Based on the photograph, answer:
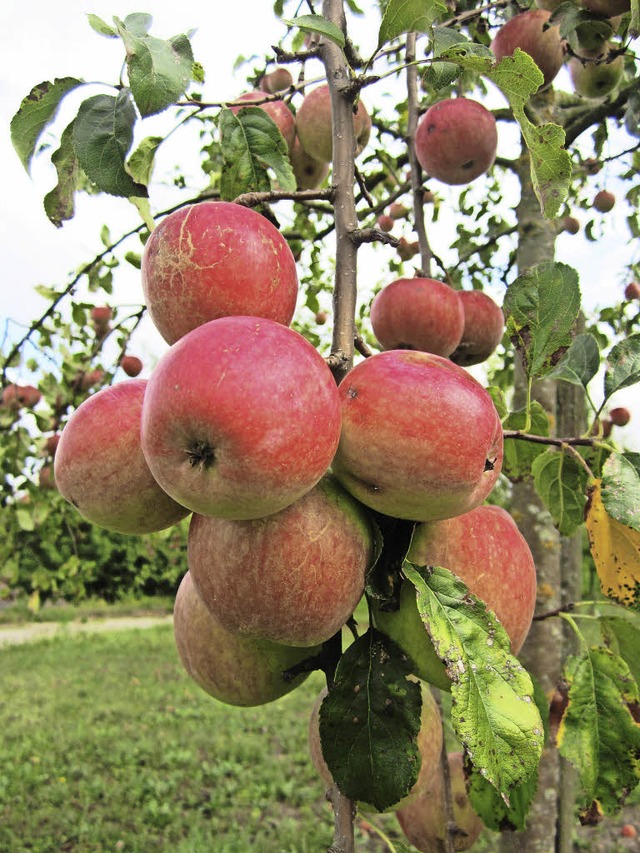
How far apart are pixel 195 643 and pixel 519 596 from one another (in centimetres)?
47

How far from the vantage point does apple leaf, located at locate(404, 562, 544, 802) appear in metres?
0.69

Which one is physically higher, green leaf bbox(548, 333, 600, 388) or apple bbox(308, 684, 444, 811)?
green leaf bbox(548, 333, 600, 388)

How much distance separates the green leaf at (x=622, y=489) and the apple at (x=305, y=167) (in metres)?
1.31

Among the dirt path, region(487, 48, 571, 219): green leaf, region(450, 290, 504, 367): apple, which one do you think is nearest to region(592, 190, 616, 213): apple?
region(450, 290, 504, 367): apple

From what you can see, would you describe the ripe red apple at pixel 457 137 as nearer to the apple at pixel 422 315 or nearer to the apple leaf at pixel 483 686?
the apple at pixel 422 315

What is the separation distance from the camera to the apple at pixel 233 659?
38.5 inches

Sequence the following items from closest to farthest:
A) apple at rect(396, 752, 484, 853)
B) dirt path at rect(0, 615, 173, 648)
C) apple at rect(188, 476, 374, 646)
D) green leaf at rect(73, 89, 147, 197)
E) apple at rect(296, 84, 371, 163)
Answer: apple at rect(188, 476, 374, 646)
green leaf at rect(73, 89, 147, 197)
apple at rect(396, 752, 484, 853)
apple at rect(296, 84, 371, 163)
dirt path at rect(0, 615, 173, 648)

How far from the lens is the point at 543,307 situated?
1150 mm

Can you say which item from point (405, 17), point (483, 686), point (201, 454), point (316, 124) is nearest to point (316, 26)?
point (405, 17)

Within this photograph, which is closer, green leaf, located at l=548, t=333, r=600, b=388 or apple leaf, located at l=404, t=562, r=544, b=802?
apple leaf, located at l=404, t=562, r=544, b=802

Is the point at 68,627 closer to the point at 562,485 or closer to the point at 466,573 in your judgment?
the point at 562,485

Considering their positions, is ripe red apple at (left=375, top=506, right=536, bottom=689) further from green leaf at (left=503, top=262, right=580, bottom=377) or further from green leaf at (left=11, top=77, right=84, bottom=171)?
green leaf at (left=11, top=77, right=84, bottom=171)

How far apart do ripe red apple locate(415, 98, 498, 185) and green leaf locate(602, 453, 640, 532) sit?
4.52 ft

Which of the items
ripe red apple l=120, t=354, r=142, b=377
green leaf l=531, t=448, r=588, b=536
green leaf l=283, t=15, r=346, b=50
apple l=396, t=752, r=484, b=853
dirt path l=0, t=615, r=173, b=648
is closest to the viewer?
green leaf l=283, t=15, r=346, b=50
